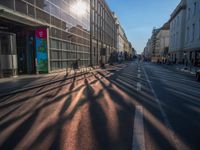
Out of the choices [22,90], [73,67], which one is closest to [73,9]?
[73,67]

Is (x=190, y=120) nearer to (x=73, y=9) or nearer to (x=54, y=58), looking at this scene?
(x=54, y=58)

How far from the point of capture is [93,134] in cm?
469

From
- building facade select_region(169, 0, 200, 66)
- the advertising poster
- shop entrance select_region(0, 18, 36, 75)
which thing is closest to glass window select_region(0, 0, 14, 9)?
shop entrance select_region(0, 18, 36, 75)

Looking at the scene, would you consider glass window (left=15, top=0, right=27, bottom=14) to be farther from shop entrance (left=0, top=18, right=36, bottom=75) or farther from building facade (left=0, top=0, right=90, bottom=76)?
shop entrance (left=0, top=18, right=36, bottom=75)

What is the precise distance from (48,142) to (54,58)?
1739cm

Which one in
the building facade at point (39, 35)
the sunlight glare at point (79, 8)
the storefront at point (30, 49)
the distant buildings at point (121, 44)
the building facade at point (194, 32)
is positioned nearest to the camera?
the building facade at point (39, 35)

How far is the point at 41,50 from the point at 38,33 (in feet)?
5.27

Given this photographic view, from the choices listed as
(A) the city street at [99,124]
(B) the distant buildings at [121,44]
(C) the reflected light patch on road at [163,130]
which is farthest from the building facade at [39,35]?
(B) the distant buildings at [121,44]

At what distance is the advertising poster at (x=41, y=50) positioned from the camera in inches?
716

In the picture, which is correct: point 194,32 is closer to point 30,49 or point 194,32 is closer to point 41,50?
point 41,50

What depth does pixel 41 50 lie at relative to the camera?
18672 mm

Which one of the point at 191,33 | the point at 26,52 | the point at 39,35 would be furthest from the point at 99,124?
the point at 191,33

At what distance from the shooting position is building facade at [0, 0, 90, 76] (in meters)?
14.7

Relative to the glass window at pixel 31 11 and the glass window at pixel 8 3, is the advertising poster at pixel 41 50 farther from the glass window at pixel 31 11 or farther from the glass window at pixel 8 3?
the glass window at pixel 8 3
